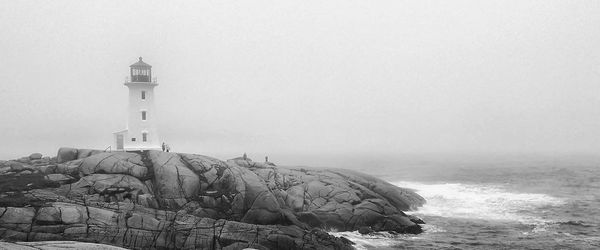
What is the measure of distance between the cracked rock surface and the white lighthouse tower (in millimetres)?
7005

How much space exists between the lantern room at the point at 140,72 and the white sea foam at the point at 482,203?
32.9m

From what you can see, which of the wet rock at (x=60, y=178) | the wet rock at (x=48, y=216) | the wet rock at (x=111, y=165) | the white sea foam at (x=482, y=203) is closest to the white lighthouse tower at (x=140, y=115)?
the wet rock at (x=111, y=165)

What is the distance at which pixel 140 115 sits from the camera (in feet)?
156

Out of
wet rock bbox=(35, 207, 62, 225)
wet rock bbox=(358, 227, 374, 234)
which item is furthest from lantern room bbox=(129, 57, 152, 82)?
wet rock bbox=(358, 227, 374, 234)

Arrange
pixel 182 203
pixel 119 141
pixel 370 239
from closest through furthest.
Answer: pixel 182 203 < pixel 370 239 < pixel 119 141

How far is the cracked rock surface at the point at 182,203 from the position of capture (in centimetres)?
2556

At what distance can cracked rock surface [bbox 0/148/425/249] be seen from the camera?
83.9 feet

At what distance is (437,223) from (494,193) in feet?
77.0

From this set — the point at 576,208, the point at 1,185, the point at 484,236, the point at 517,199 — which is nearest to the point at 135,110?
the point at 1,185

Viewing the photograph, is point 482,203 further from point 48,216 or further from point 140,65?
point 48,216

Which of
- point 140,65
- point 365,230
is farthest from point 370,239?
point 140,65

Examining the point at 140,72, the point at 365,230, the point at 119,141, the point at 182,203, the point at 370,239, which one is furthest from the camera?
the point at 140,72

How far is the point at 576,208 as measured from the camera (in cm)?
5025

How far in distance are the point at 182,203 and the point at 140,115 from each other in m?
17.6
